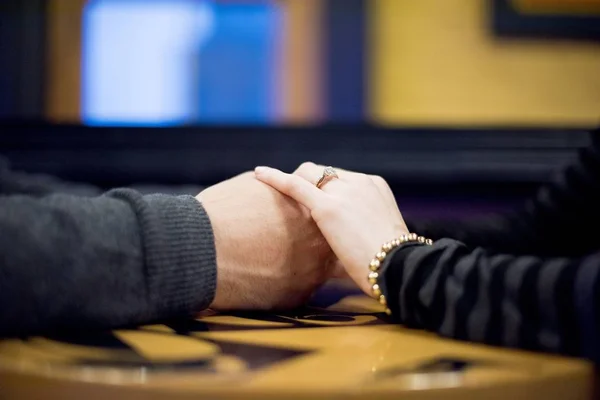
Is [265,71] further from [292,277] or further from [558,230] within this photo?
[292,277]

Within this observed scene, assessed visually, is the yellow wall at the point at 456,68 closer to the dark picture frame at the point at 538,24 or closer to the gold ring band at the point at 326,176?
the dark picture frame at the point at 538,24

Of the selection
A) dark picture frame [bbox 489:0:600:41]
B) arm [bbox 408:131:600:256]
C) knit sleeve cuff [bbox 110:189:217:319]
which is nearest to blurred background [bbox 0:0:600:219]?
dark picture frame [bbox 489:0:600:41]

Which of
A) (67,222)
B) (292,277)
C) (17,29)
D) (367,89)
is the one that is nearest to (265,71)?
(367,89)

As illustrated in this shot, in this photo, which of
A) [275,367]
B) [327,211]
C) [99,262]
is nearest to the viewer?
[275,367]

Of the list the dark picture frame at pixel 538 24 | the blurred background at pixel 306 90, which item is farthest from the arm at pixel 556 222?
the dark picture frame at pixel 538 24

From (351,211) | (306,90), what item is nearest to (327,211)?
(351,211)

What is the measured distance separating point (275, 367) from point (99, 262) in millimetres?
198

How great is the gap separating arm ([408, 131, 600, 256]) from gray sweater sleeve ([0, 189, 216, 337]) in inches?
18.6

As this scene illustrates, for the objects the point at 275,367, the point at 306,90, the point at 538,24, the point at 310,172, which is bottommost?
the point at 275,367

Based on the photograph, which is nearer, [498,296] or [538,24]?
[498,296]

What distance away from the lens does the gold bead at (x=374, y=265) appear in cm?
58

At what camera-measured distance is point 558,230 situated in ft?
3.24

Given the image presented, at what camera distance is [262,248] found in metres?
0.65

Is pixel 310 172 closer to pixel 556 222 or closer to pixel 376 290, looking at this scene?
pixel 376 290
